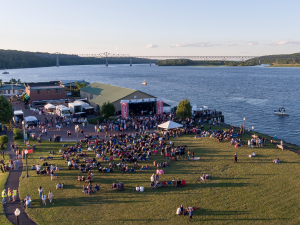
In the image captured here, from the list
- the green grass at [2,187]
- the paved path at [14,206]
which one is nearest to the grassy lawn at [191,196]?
the paved path at [14,206]

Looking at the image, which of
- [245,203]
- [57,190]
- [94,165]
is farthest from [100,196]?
[245,203]

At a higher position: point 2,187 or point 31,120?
point 31,120

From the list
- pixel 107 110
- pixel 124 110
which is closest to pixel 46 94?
pixel 107 110

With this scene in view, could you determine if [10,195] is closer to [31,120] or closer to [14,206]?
[14,206]

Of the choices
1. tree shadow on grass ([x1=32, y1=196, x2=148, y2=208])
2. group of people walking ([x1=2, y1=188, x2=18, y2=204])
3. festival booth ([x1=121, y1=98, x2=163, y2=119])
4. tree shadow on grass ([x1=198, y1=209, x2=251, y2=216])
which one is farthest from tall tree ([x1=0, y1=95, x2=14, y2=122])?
tree shadow on grass ([x1=198, y1=209, x2=251, y2=216])

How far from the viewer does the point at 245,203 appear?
1517 cm

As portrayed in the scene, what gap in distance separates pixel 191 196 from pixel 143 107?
90.7 ft

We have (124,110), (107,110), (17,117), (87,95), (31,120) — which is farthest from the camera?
(87,95)

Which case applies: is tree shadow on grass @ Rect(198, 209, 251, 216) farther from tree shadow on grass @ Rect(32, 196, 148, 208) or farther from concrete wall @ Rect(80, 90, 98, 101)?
concrete wall @ Rect(80, 90, 98, 101)

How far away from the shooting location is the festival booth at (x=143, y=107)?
40.4 meters

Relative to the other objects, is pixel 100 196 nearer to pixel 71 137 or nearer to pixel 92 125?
pixel 71 137

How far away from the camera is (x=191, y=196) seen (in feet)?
53.0

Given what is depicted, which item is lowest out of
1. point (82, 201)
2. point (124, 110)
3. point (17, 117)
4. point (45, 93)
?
point (82, 201)

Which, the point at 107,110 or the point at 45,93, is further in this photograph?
the point at 45,93
